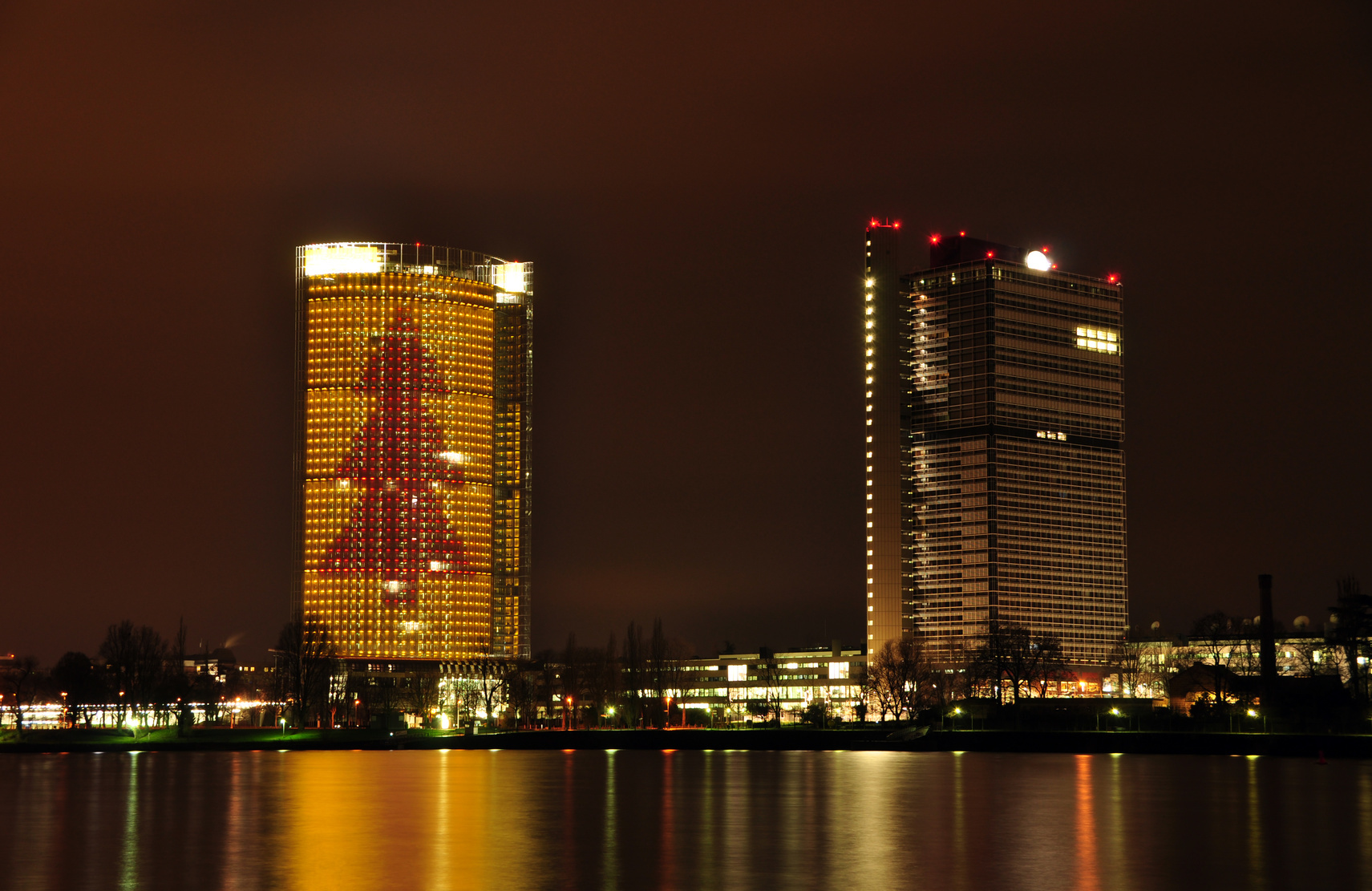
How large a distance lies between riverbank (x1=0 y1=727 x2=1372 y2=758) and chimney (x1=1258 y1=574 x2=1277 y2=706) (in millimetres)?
32933

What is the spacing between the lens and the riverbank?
415 ft

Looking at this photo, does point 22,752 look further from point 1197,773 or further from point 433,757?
point 1197,773

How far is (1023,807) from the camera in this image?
64875mm

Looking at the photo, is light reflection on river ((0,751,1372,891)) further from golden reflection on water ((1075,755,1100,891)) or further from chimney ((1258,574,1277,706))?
chimney ((1258,574,1277,706))

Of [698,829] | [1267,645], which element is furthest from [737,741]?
[698,829]

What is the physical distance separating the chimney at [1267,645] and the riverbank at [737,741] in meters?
32.9

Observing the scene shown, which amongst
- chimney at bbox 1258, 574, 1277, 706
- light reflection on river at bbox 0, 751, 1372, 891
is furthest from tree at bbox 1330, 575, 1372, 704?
light reflection on river at bbox 0, 751, 1372, 891

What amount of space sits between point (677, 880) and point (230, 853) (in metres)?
15.0

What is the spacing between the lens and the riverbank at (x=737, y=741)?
126 m

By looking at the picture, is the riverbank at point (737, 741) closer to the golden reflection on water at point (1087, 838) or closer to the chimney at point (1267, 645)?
the chimney at point (1267, 645)

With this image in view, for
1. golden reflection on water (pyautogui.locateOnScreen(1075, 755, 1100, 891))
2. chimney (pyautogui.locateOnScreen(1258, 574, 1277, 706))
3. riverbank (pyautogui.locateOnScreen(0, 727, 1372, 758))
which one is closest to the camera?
golden reflection on water (pyautogui.locateOnScreen(1075, 755, 1100, 891))

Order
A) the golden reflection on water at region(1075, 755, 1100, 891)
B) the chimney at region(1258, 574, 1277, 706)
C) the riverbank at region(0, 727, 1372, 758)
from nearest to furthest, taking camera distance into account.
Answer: the golden reflection on water at region(1075, 755, 1100, 891) → the riverbank at region(0, 727, 1372, 758) → the chimney at region(1258, 574, 1277, 706)

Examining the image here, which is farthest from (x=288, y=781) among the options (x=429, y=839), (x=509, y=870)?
(x=509, y=870)

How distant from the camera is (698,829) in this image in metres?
55.1
